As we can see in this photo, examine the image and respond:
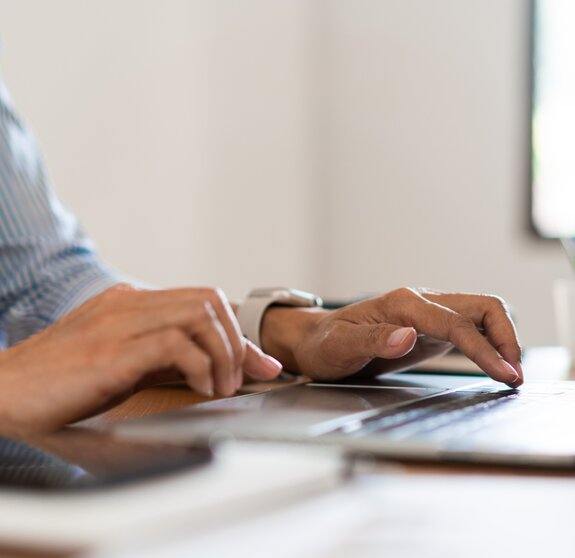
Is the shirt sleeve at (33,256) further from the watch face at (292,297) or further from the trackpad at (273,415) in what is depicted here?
the trackpad at (273,415)

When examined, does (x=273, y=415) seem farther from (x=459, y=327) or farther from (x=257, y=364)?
(x=459, y=327)

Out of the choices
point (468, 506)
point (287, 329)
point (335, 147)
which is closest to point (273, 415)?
point (468, 506)

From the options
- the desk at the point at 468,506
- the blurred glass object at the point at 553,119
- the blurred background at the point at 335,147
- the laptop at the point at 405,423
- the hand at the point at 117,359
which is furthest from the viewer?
the blurred glass object at the point at 553,119

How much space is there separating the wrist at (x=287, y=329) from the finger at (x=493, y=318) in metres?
0.15

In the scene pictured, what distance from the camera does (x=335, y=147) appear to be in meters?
3.53

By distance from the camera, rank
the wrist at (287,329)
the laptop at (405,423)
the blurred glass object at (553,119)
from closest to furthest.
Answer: the laptop at (405,423), the wrist at (287,329), the blurred glass object at (553,119)

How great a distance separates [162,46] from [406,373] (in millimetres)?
2111

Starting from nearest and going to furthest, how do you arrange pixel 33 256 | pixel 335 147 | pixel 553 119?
1. pixel 33 256
2. pixel 553 119
3. pixel 335 147

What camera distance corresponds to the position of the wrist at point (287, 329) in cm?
92


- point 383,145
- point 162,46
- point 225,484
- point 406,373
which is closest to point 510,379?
point 406,373

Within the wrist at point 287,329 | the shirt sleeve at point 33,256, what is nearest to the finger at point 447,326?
the wrist at point 287,329

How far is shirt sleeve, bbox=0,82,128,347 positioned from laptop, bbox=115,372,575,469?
1.79 feet

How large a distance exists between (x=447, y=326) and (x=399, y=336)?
5 cm

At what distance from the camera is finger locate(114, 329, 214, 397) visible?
563 millimetres
